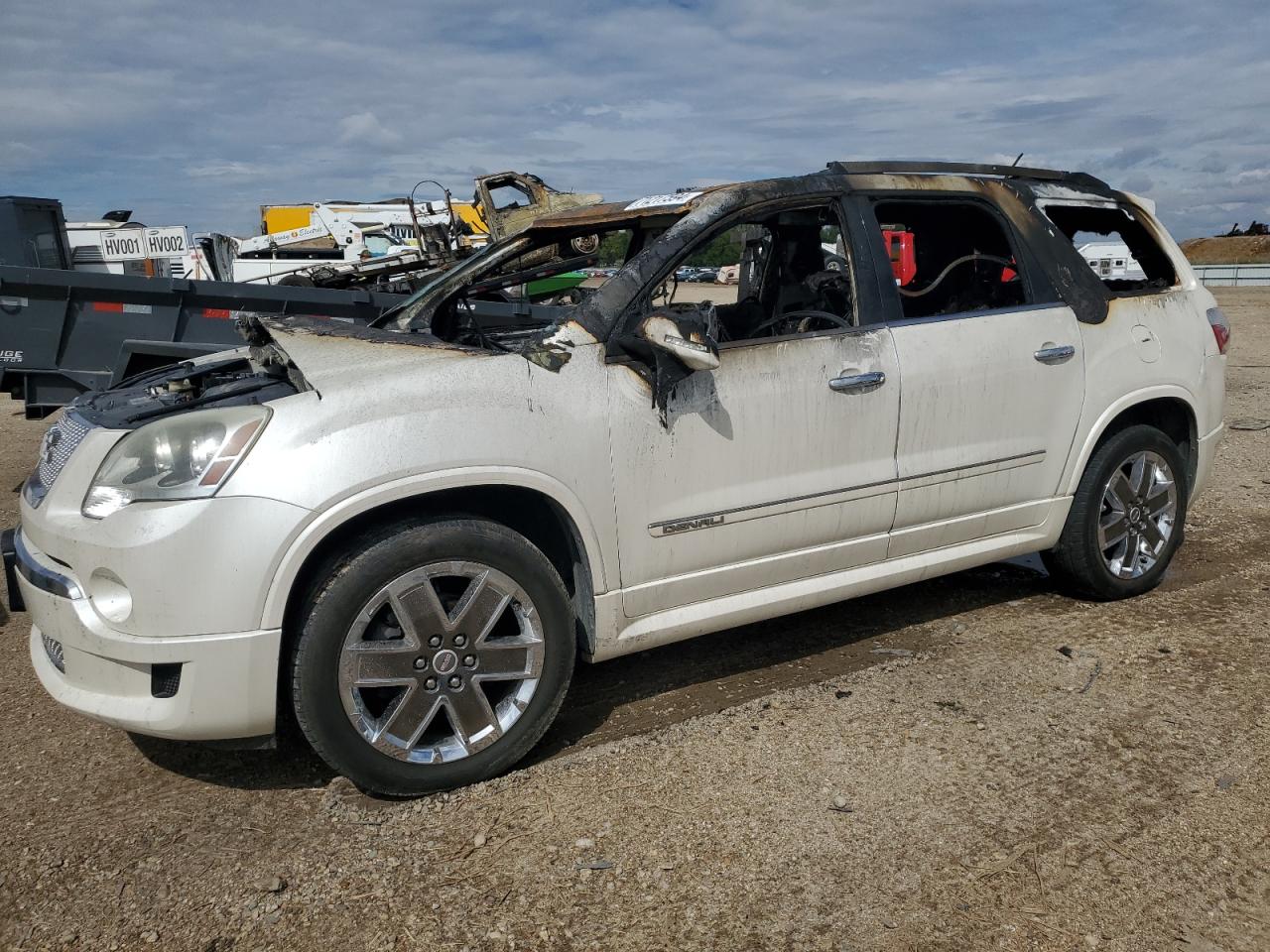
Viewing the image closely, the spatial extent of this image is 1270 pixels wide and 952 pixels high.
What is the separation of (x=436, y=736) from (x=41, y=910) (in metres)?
1.11

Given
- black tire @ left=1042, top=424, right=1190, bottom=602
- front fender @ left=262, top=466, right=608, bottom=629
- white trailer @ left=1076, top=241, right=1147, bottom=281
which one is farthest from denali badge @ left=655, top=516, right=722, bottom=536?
white trailer @ left=1076, top=241, right=1147, bottom=281

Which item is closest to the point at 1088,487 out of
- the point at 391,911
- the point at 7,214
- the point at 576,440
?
the point at 576,440

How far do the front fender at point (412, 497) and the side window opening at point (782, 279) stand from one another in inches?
39.2

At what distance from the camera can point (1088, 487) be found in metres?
4.51

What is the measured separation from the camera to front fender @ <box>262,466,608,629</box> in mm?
2904

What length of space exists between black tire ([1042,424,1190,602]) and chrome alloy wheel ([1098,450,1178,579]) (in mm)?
26

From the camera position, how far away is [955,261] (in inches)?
185

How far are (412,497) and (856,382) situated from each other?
1.61m

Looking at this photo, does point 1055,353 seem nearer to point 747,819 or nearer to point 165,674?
point 747,819

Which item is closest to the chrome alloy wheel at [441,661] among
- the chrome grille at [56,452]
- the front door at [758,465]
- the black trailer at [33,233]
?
the front door at [758,465]

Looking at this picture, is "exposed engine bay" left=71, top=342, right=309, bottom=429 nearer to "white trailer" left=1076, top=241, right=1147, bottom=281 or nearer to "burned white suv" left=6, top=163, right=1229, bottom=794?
"burned white suv" left=6, top=163, right=1229, bottom=794

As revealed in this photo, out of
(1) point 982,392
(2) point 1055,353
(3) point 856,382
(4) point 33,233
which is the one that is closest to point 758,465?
(3) point 856,382

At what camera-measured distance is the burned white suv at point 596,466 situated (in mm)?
2930

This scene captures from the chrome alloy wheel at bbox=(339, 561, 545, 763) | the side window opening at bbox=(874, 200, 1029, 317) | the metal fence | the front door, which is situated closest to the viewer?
the chrome alloy wheel at bbox=(339, 561, 545, 763)
